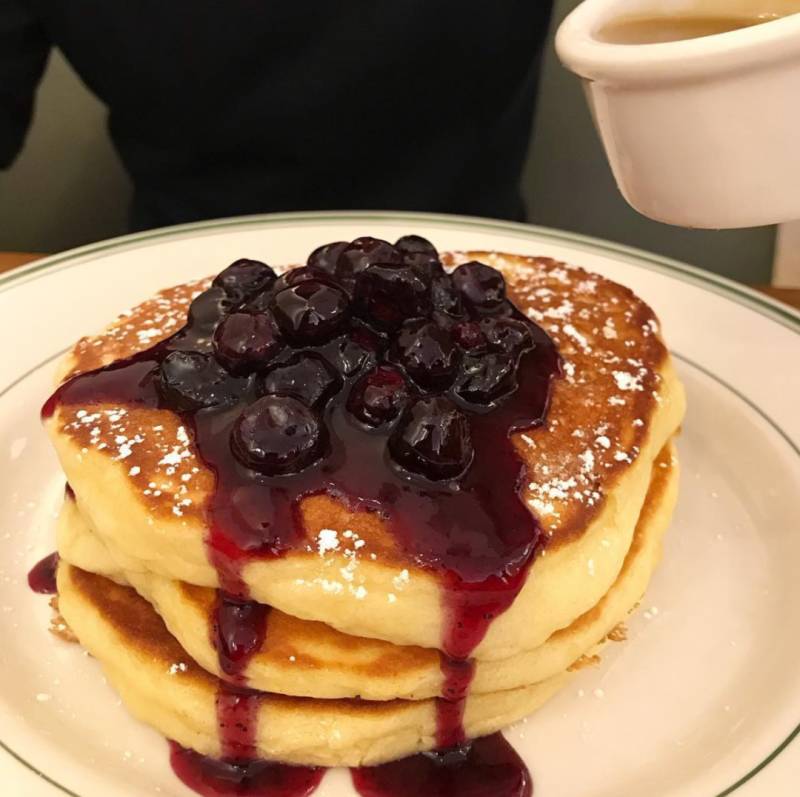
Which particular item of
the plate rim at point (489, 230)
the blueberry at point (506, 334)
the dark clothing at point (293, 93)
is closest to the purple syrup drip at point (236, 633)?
the blueberry at point (506, 334)

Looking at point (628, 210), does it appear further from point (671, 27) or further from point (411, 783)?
point (411, 783)

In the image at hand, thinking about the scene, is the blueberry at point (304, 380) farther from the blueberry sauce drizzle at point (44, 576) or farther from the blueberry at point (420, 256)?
the blueberry sauce drizzle at point (44, 576)

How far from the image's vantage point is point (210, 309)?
1.22m

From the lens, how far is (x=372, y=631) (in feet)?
3.14

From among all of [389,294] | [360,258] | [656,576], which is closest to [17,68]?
[360,258]

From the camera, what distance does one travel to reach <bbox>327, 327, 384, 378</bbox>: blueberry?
1.08 meters

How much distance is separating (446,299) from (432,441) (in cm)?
31

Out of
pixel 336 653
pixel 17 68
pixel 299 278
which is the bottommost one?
pixel 336 653

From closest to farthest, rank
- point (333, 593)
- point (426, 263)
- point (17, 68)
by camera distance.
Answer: point (333, 593) → point (426, 263) → point (17, 68)

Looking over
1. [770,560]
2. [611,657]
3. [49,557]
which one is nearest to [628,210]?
[770,560]

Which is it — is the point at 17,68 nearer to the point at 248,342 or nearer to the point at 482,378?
the point at 248,342

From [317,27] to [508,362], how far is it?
1.21 metres

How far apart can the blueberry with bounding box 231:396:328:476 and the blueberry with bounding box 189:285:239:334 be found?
26 centimetres

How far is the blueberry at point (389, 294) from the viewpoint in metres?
1.11
